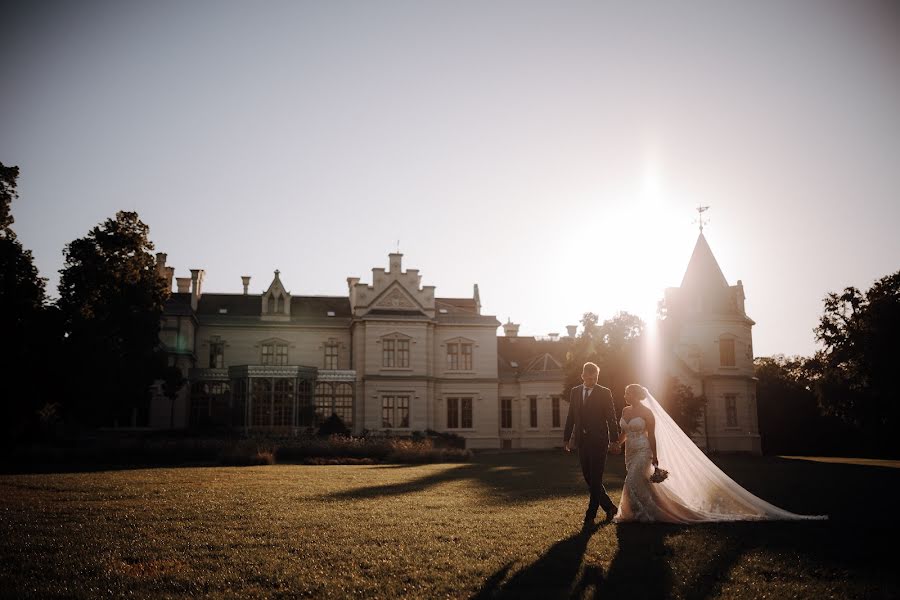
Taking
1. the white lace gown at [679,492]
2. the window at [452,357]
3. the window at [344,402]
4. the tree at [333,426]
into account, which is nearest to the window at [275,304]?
the window at [344,402]

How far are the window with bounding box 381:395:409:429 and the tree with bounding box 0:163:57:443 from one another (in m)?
20.9

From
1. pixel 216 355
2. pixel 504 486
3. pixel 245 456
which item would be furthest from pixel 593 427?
pixel 216 355

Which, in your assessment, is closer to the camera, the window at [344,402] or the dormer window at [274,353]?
the window at [344,402]

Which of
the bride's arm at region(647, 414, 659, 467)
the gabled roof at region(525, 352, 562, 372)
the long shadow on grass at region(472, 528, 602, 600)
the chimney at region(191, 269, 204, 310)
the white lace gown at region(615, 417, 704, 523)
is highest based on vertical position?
the chimney at region(191, 269, 204, 310)

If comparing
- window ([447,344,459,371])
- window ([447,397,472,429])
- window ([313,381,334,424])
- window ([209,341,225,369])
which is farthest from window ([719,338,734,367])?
window ([209,341,225,369])

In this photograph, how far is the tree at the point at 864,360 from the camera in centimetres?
3606

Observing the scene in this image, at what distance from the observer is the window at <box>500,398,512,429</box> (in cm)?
4909

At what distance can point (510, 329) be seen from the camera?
58.3 metres

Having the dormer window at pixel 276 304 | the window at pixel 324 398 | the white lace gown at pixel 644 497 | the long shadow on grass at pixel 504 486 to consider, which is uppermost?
the dormer window at pixel 276 304

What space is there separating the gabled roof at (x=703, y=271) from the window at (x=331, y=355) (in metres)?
24.7

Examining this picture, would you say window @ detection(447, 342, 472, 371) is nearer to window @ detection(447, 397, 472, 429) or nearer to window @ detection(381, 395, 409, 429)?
window @ detection(447, 397, 472, 429)

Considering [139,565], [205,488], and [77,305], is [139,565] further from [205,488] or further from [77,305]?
[77,305]

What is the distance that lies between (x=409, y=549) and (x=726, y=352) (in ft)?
149

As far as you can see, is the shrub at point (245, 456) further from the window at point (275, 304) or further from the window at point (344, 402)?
the window at point (275, 304)
